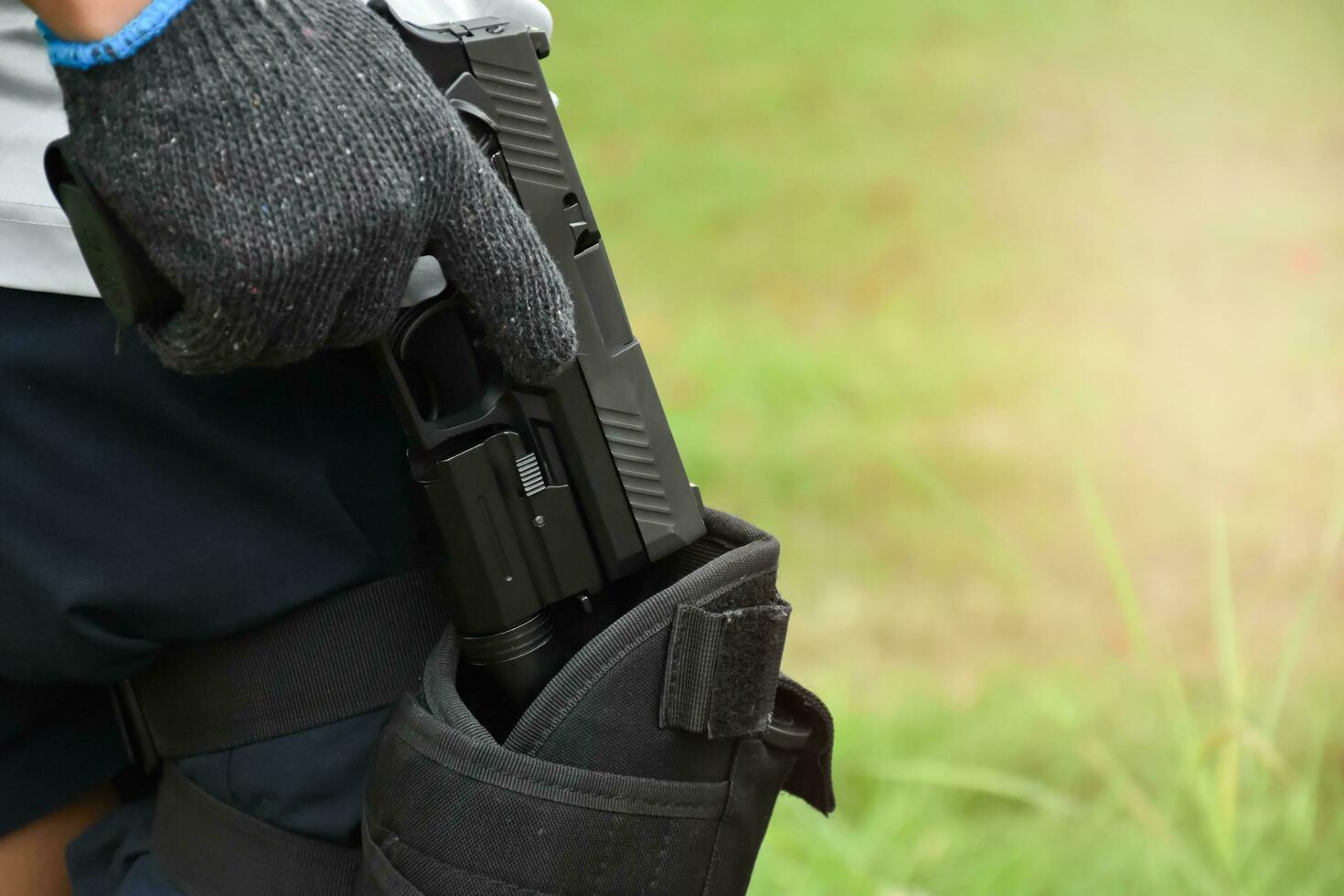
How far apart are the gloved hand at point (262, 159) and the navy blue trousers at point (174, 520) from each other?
11cm

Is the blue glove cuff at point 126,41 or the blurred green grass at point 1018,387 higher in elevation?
the blue glove cuff at point 126,41

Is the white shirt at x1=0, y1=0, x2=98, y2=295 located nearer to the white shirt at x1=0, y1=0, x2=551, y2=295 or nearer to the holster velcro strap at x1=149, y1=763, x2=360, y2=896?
the white shirt at x1=0, y1=0, x2=551, y2=295

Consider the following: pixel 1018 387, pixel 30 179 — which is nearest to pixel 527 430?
pixel 30 179

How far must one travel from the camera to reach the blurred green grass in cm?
190

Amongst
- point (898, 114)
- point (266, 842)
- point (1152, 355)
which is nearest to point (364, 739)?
point (266, 842)

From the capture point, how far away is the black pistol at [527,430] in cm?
84

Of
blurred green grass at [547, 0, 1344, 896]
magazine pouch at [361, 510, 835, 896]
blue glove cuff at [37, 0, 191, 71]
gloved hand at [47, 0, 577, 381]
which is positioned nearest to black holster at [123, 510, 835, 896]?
magazine pouch at [361, 510, 835, 896]

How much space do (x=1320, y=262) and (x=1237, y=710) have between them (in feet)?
4.80

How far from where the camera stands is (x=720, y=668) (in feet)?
2.81

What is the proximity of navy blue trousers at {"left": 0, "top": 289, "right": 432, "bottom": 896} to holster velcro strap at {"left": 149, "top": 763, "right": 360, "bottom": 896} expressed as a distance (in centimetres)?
1

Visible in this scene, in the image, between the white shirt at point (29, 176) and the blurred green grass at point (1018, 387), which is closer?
the white shirt at point (29, 176)

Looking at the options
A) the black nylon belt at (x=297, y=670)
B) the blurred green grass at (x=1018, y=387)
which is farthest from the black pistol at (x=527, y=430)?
the blurred green grass at (x=1018, y=387)

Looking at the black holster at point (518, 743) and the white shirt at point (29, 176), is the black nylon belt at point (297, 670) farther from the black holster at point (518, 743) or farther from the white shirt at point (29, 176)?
the white shirt at point (29, 176)

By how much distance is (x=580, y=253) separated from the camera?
35.5 inches
